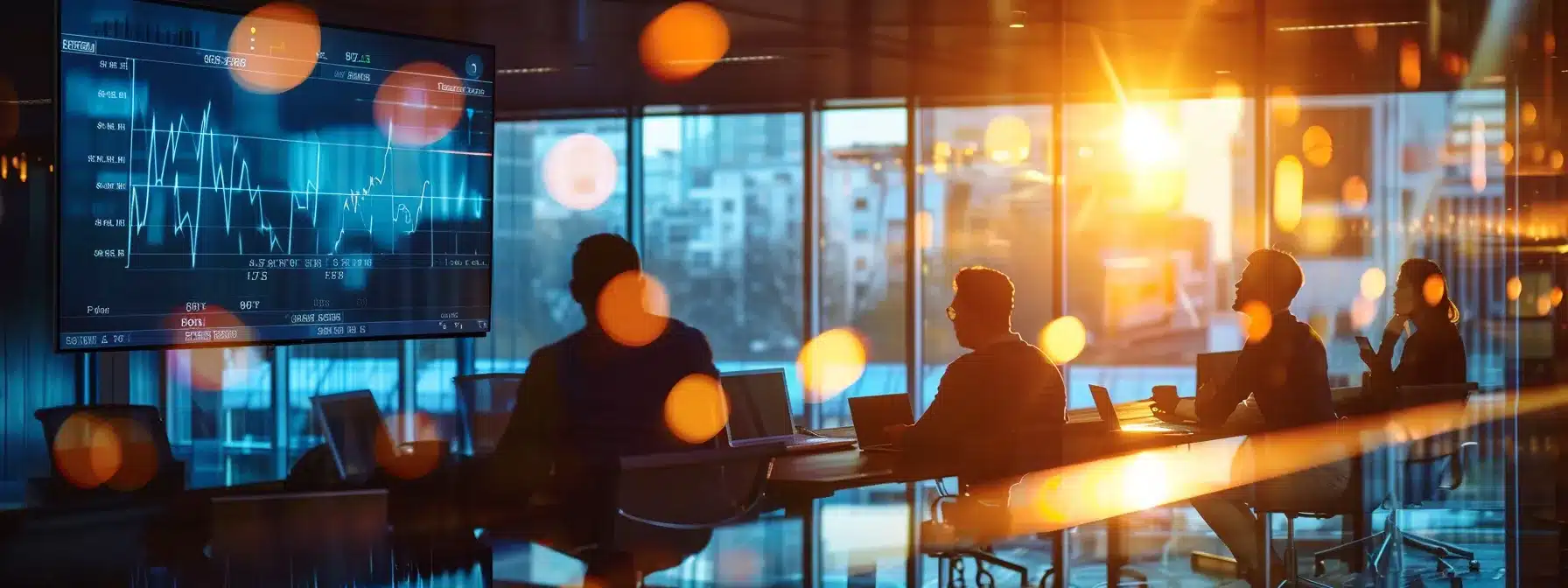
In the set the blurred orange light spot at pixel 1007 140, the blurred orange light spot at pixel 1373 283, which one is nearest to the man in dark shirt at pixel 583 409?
the blurred orange light spot at pixel 1007 140

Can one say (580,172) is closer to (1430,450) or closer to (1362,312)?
(1362,312)

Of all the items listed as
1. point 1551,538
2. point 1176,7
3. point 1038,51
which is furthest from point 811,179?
point 1551,538

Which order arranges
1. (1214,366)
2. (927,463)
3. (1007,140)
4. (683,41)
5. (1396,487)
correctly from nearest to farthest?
(927,463) → (1396,487) → (1214,366) → (683,41) → (1007,140)

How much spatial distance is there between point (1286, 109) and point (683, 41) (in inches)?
163

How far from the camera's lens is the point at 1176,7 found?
26.1 feet

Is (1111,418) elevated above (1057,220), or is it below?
below

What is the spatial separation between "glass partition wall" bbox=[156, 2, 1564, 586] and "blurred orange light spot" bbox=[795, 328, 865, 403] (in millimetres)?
53

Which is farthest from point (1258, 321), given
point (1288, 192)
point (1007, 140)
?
point (1007, 140)

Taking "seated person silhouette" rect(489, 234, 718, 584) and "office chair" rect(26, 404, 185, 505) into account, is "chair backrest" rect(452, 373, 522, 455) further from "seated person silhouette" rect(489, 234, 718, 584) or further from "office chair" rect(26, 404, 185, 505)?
"seated person silhouette" rect(489, 234, 718, 584)

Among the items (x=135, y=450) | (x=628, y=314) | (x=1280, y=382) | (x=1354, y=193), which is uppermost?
(x=1354, y=193)

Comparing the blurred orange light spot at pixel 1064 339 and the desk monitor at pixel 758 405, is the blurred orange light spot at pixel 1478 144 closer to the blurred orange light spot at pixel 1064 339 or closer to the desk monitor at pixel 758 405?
the blurred orange light spot at pixel 1064 339

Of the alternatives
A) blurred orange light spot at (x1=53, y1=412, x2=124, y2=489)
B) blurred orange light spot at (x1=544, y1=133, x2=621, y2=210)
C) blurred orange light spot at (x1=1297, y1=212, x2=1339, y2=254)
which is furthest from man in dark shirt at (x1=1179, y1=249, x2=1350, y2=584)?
blurred orange light spot at (x1=544, y1=133, x2=621, y2=210)

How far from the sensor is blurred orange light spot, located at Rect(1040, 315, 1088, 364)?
9.00 m

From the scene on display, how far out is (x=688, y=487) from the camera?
133 inches
